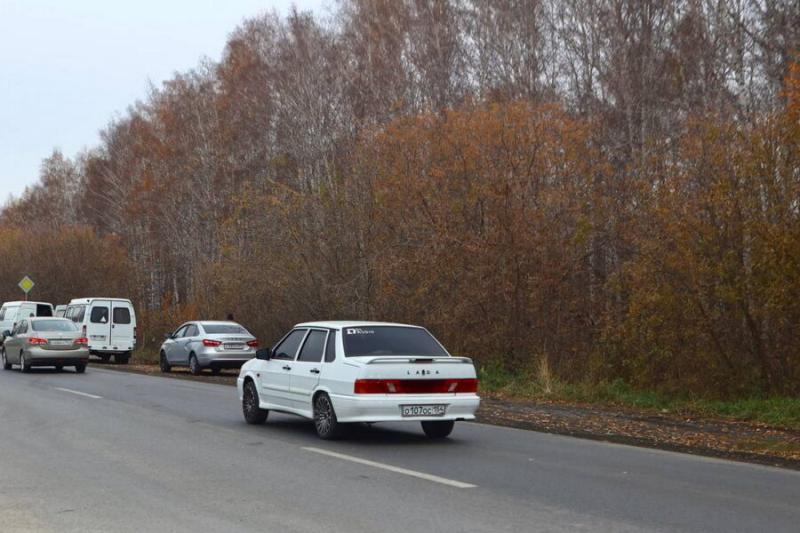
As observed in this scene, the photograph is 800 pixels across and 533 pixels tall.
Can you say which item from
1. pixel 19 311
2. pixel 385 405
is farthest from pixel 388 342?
pixel 19 311

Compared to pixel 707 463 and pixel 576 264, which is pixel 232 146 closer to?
pixel 576 264

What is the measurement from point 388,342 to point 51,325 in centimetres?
1914

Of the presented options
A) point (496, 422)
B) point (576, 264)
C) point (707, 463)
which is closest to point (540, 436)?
point (496, 422)

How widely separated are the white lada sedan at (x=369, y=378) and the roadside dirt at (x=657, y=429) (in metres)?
2.44

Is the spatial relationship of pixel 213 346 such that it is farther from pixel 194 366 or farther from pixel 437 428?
pixel 437 428

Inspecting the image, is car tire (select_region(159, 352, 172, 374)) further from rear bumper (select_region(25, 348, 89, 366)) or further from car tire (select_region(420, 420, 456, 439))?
car tire (select_region(420, 420, 456, 439))

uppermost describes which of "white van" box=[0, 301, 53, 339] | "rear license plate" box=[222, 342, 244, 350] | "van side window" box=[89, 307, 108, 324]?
"white van" box=[0, 301, 53, 339]

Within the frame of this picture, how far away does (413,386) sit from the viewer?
41.8 feet

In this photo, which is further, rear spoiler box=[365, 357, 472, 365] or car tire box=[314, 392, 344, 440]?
car tire box=[314, 392, 344, 440]

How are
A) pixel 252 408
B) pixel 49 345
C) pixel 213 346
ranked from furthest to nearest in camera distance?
pixel 49 345, pixel 213 346, pixel 252 408

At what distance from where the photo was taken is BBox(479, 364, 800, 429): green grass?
16.1 meters

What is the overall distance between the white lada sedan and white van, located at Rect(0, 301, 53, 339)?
33716 mm

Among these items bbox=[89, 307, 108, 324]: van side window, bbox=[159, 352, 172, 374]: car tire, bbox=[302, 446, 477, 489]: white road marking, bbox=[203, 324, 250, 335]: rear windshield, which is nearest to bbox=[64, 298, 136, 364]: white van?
bbox=[89, 307, 108, 324]: van side window

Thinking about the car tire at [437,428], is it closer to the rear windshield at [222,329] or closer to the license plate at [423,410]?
Result: the license plate at [423,410]
